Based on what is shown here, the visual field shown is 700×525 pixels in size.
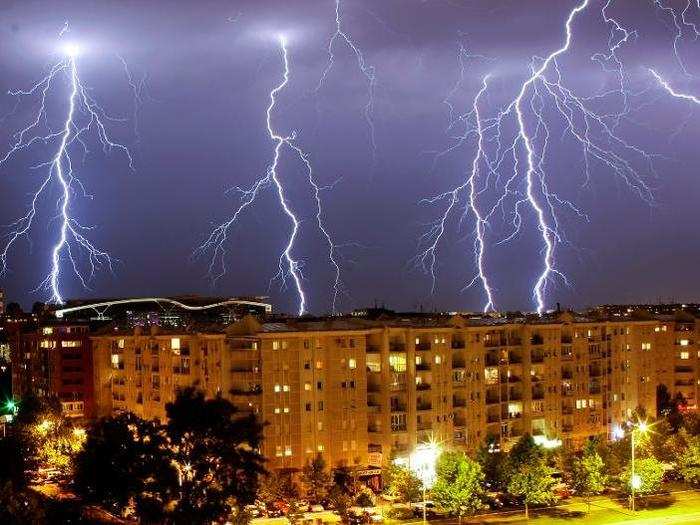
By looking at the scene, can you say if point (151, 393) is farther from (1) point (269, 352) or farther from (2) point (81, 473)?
(2) point (81, 473)

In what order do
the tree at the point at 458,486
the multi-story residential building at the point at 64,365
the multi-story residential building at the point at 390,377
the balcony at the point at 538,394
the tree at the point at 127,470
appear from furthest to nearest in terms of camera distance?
1. the multi-story residential building at the point at 64,365
2. the balcony at the point at 538,394
3. the multi-story residential building at the point at 390,377
4. the tree at the point at 458,486
5. the tree at the point at 127,470

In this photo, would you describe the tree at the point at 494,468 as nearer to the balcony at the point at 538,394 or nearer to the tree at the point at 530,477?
the tree at the point at 530,477

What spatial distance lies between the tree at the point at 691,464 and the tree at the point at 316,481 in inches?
504

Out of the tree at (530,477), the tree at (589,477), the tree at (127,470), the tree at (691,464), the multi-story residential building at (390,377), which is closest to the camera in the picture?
the tree at (127,470)

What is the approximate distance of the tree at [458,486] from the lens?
29.0m

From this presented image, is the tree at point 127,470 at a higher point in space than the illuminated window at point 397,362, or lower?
lower

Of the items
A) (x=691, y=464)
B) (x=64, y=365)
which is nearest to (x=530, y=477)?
(x=691, y=464)

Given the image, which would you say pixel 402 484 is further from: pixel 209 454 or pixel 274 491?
pixel 209 454

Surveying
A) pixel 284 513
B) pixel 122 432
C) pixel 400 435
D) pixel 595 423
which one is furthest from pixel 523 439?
pixel 122 432

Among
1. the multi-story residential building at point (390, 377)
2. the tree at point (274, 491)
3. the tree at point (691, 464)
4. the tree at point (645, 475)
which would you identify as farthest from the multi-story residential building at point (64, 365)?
the tree at point (691, 464)

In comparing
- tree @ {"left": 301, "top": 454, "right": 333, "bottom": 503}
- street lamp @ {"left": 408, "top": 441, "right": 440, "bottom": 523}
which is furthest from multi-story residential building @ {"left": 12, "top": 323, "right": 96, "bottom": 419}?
street lamp @ {"left": 408, "top": 441, "right": 440, "bottom": 523}

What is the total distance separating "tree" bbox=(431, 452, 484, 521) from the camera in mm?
28953

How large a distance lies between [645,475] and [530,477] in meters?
3.90

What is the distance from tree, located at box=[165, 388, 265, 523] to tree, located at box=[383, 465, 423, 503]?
927 centimetres
